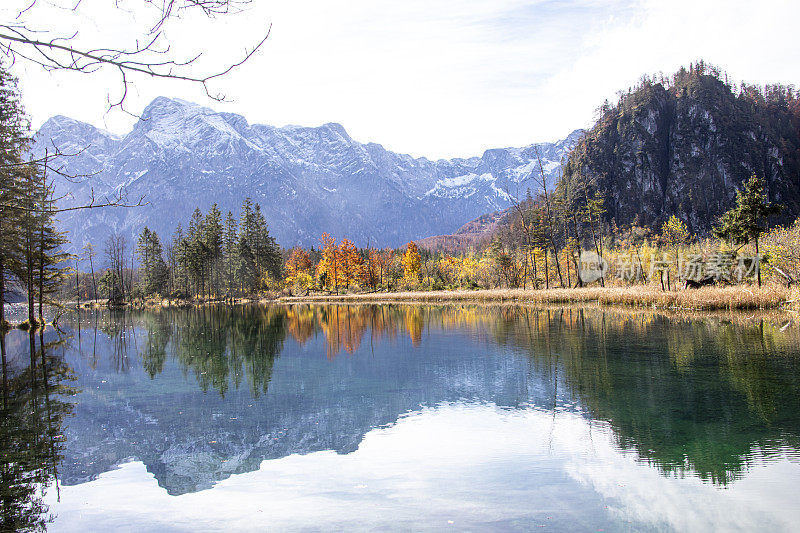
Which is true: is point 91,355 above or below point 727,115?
below

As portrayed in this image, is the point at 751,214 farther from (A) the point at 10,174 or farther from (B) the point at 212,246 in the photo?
(B) the point at 212,246

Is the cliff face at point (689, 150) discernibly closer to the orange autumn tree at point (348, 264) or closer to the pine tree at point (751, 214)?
the orange autumn tree at point (348, 264)

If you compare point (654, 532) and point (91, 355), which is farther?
point (91, 355)

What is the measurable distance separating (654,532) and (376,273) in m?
79.0

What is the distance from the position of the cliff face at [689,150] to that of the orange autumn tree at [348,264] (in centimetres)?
9557

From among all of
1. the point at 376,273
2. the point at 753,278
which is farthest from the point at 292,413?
the point at 376,273

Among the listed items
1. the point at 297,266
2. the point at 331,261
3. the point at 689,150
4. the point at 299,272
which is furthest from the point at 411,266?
the point at 689,150

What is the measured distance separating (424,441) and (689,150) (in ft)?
605

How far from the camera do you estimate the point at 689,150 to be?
159 metres

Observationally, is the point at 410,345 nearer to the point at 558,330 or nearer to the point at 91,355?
the point at 558,330

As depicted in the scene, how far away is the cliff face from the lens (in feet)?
489

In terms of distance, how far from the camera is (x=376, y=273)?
83.6m

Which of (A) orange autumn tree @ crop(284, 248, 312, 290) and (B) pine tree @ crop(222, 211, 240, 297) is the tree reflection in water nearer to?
(A) orange autumn tree @ crop(284, 248, 312, 290)

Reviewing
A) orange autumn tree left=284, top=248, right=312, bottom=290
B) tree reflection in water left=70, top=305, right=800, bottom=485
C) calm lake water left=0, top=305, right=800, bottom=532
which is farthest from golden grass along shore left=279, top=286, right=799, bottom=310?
orange autumn tree left=284, top=248, right=312, bottom=290
